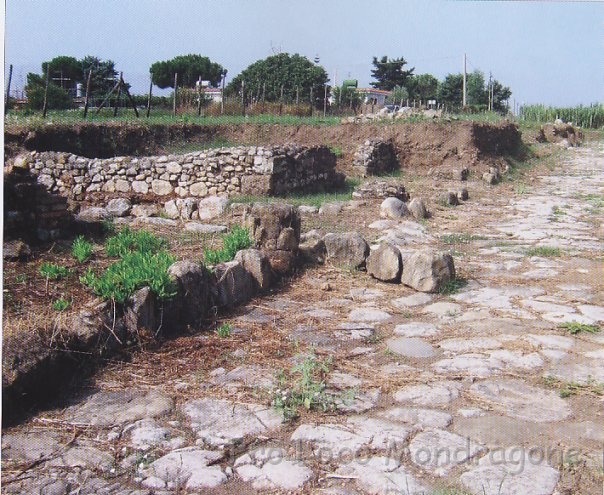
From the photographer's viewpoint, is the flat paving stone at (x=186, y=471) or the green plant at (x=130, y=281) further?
the green plant at (x=130, y=281)

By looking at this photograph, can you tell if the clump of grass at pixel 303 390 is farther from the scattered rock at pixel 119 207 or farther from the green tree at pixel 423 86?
the green tree at pixel 423 86

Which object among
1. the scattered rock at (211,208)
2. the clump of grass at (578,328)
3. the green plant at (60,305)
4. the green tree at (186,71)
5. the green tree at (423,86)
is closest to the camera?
the green plant at (60,305)

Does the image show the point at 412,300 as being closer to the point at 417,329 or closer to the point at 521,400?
the point at 417,329

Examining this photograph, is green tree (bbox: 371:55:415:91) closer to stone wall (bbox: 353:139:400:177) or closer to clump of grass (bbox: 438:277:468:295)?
stone wall (bbox: 353:139:400:177)

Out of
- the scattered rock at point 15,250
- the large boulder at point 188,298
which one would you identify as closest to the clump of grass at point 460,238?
the large boulder at point 188,298

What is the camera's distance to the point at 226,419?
128 inches

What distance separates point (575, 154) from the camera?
21.5 metres

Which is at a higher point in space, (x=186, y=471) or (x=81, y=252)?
(x=81, y=252)

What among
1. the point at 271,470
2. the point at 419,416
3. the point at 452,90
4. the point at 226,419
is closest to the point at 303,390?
the point at 226,419

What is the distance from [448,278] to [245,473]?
3.48 meters

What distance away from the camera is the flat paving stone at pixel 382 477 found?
256 cm

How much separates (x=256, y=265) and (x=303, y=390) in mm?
2263

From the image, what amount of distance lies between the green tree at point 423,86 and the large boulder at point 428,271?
164ft

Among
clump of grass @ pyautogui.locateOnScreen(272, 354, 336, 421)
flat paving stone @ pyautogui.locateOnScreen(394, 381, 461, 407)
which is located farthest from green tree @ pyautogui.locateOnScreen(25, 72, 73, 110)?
flat paving stone @ pyautogui.locateOnScreen(394, 381, 461, 407)
